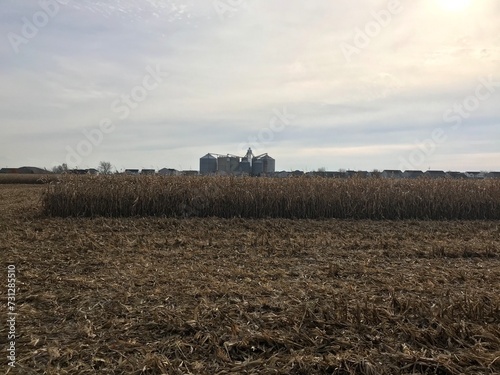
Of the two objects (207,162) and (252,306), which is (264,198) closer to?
(252,306)

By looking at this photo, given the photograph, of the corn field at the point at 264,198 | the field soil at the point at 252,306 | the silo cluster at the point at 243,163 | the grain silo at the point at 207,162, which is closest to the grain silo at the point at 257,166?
the silo cluster at the point at 243,163

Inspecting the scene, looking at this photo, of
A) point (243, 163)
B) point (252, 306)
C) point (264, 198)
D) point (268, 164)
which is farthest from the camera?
point (268, 164)

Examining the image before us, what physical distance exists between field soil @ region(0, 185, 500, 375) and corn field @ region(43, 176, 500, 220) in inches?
173

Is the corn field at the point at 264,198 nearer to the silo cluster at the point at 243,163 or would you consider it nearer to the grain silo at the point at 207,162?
the silo cluster at the point at 243,163

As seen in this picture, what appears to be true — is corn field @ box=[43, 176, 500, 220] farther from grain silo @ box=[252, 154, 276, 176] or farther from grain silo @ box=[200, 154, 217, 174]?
grain silo @ box=[200, 154, 217, 174]

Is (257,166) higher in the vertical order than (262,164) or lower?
lower

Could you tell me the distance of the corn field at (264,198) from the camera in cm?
1390

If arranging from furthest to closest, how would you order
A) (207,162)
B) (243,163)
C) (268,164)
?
(207,162)
(268,164)
(243,163)

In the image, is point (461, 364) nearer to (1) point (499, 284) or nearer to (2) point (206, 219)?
(1) point (499, 284)

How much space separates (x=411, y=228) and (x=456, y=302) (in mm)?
7925

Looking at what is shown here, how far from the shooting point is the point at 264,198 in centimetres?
1432

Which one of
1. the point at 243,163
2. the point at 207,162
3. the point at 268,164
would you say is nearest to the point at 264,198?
the point at 243,163

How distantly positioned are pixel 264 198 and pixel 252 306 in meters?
9.44

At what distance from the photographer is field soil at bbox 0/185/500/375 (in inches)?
146
